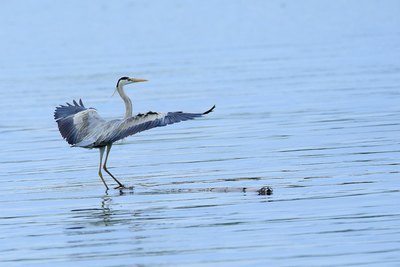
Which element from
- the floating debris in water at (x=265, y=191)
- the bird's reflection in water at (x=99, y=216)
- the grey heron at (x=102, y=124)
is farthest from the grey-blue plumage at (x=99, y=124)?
the floating debris in water at (x=265, y=191)

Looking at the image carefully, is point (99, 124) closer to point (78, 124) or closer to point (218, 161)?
point (78, 124)

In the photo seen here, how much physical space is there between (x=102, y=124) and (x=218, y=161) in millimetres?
1969

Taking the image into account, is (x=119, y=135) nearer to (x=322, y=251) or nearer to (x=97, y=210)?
(x=97, y=210)

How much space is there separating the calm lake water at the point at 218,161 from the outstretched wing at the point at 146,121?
697mm

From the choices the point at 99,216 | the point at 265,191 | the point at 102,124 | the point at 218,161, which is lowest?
the point at 99,216

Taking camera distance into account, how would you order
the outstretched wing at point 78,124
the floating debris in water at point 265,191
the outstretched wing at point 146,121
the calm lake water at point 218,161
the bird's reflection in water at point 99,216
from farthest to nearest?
the outstretched wing at point 78,124
the outstretched wing at point 146,121
the floating debris in water at point 265,191
the bird's reflection in water at point 99,216
the calm lake water at point 218,161

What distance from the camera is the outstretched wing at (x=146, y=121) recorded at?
14555 millimetres

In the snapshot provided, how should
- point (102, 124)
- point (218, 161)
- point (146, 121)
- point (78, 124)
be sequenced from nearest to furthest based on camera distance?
point (146, 121) < point (102, 124) < point (78, 124) < point (218, 161)

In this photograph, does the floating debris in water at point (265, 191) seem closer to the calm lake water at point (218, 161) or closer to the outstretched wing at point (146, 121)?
the calm lake water at point (218, 161)

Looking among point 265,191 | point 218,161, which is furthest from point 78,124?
point 265,191

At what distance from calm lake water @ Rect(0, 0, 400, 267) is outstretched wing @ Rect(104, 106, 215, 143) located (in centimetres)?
70

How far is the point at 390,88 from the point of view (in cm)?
2539

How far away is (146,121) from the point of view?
14773 mm

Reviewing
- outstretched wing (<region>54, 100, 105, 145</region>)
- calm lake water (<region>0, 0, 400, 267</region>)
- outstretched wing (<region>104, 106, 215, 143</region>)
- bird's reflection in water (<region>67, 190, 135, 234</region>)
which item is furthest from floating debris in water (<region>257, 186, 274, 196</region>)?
outstretched wing (<region>54, 100, 105, 145</region>)
